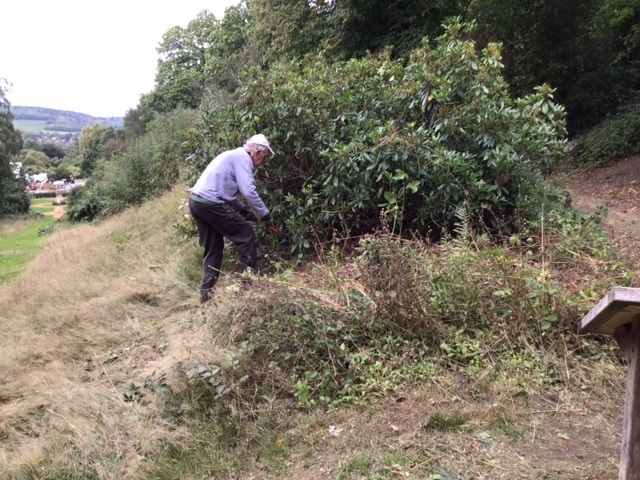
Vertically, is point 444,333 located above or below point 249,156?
below

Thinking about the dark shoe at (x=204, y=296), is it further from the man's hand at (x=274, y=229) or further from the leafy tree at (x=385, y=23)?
→ the leafy tree at (x=385, y=23)

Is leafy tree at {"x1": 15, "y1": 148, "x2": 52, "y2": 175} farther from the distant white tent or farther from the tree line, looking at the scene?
the tree line

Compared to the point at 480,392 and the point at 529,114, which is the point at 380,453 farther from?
the point at 529,114

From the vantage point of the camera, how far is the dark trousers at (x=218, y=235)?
19.0 feet

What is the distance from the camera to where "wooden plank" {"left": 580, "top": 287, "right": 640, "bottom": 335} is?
2096 mm

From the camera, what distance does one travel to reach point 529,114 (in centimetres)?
636

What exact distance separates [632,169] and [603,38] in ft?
21.0

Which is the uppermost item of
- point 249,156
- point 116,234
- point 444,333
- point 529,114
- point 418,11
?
point 418,11

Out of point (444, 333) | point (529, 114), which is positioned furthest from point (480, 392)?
point (529, 114)

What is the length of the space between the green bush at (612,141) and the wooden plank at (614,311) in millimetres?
14299

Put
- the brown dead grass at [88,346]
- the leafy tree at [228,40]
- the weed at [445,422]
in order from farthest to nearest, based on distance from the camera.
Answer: the leafy tree at [228,40]
the brown dead grass at [88,346]
the weed at [445,422]

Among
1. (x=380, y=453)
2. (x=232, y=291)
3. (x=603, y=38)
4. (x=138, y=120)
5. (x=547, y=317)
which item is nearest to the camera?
(x=380, y=453)

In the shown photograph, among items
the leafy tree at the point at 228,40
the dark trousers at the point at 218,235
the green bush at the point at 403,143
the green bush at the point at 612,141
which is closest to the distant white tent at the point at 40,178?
the leafy tree at the point at 228,40

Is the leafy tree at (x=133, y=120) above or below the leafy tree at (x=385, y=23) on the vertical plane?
below
